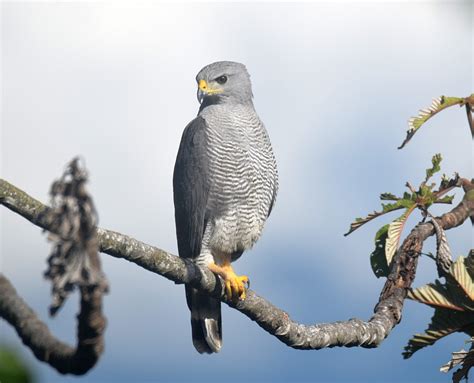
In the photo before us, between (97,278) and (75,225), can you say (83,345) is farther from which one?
(75,225)

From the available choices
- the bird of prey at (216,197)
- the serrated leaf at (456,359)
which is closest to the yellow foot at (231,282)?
the bird of prey at (216,197)

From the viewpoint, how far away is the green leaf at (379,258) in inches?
179

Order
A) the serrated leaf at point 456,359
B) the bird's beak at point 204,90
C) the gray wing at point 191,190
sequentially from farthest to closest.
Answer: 1. the bird's beak at point 204,90
2. the gray wing at point 191,190
3. the serrated leaf at point 456,359

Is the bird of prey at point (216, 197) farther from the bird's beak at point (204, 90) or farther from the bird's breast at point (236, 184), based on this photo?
the bird's beak at point (204, 90)

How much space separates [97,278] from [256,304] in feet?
9.02

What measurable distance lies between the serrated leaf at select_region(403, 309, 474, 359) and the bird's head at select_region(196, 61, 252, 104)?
350 centimetres

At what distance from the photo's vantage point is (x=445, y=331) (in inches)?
154

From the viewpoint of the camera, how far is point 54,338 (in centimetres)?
231

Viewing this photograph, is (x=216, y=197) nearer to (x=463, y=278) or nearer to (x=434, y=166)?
(x=434, y=166)

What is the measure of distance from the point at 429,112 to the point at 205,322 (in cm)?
265

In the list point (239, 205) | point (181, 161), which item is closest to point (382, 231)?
point (239, 205)

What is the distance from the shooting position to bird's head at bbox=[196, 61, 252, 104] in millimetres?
6910

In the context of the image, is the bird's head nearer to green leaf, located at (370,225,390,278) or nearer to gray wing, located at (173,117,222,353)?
gray wing, located at (173,117,222,353)

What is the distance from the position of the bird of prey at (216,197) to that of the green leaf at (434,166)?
6.41 ft
